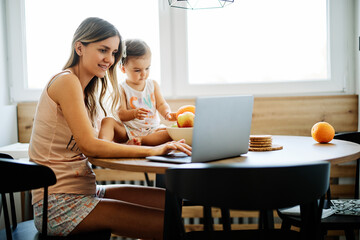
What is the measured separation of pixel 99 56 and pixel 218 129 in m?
0.69

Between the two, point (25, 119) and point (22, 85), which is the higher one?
point (22, 85)

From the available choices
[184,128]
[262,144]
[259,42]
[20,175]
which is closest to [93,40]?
[184,128]

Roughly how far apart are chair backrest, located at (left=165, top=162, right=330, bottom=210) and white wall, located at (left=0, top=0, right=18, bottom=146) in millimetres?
1953

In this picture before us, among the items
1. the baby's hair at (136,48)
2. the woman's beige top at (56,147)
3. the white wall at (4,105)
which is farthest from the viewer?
the white wall at (4,105)

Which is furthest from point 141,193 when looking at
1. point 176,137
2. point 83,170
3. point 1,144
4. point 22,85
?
point 22,85

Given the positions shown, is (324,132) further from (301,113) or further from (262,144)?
(301,113)

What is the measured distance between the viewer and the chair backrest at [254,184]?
88 centimetres

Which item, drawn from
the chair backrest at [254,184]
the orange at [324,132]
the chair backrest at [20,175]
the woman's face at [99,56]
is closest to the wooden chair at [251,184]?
the chair backrest at [254,184]

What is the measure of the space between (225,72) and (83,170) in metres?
1.52

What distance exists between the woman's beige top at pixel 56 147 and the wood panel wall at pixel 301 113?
1.41 meters

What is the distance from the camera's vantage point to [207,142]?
114 cm

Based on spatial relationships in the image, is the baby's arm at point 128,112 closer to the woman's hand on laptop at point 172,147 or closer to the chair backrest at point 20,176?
the woman's hand on laptop at point 172,147

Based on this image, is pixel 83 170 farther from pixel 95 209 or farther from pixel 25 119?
pixel 25 119

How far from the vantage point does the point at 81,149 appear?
54.6 inches
